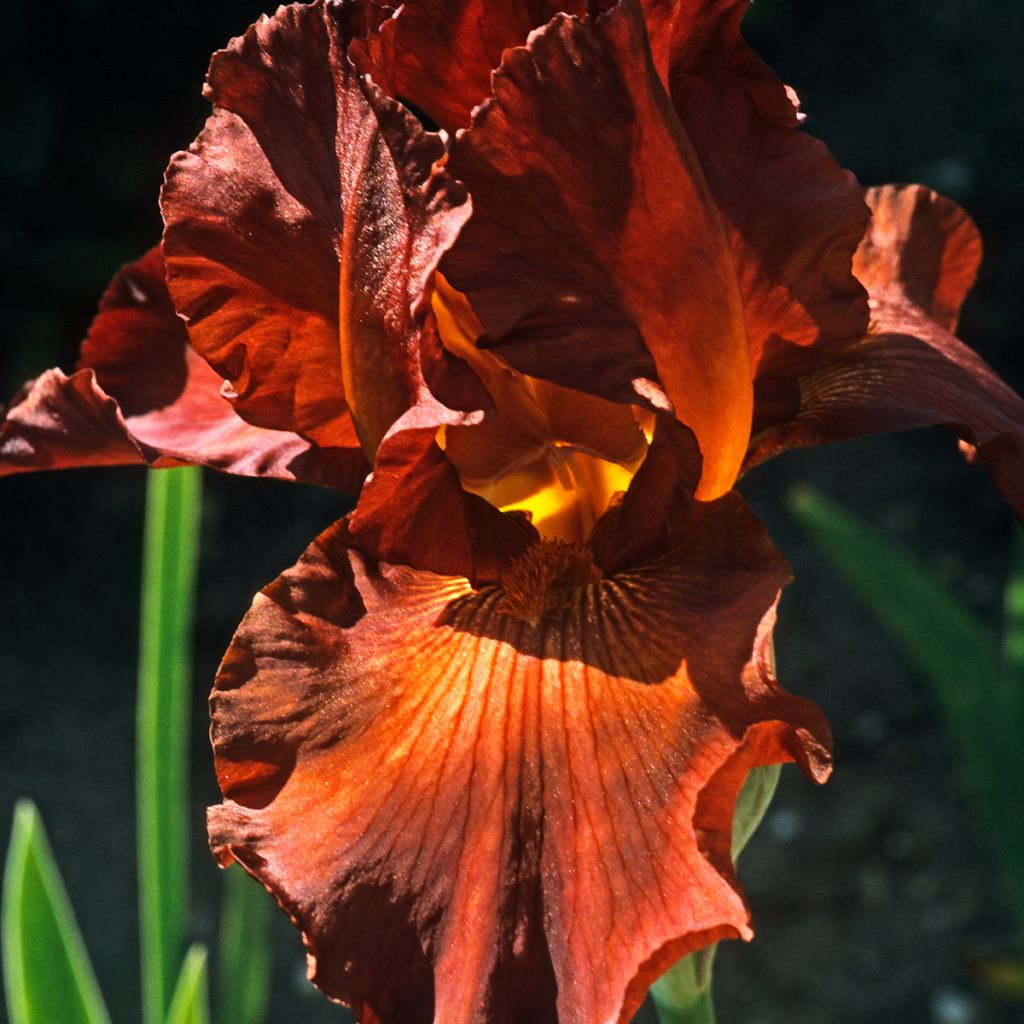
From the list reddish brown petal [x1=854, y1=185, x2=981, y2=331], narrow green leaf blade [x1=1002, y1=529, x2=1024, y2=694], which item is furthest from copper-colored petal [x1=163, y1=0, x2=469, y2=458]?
narrow green leaf blade [x1=1002, y1=529, x2=1024, y2=694]

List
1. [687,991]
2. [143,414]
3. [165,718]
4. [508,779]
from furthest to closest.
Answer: [165,718], [143,414], [687,991], [508,779]

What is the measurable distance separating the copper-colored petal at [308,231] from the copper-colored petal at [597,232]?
0.10ft

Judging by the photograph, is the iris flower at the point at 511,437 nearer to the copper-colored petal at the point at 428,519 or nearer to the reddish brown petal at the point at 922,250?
the copper-colored petal at the point at 428,519

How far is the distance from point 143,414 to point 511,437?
25 centimetres

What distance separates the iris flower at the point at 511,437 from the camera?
58 centimetres

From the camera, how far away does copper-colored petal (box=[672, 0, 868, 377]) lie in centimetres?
67

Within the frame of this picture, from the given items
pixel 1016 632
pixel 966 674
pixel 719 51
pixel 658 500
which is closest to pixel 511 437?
pixel 658 500

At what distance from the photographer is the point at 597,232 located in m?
0.62

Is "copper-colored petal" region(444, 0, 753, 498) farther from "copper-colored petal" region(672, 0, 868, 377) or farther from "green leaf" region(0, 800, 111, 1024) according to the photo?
"green leaf" region(0, 800, 111, 1024)

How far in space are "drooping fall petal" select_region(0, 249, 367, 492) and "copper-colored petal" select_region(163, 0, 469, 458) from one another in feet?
0.14

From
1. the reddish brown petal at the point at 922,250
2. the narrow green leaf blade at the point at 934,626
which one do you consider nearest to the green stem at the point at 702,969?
the reddish brown petal at the point at 922,250

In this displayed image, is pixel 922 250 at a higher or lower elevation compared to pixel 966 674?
higher

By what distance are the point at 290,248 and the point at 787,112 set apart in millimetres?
256

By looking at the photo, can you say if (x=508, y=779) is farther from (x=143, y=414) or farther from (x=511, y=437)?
(x=143, y=414)
